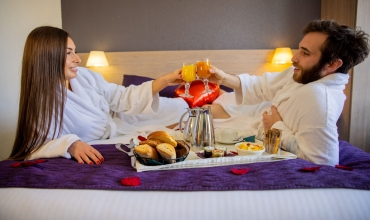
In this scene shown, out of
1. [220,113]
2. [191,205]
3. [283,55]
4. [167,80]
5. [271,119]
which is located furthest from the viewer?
[283,55]

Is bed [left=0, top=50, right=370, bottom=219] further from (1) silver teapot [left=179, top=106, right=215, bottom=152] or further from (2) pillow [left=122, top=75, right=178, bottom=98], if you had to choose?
(2) pillow [left=122, top=75, right=178, bottom=98]

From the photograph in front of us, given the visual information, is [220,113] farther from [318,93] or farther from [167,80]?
[318,93]

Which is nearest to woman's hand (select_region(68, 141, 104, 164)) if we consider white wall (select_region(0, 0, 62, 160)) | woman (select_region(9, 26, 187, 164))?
woman (select_region(9, 26, 187, 164))

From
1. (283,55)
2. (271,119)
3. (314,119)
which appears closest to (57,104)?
(271,119)

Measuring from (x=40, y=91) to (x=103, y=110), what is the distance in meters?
0.57

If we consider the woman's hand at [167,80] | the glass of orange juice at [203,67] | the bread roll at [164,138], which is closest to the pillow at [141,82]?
the woman's hand at [167,80]

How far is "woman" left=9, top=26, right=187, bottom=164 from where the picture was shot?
4.40 feet

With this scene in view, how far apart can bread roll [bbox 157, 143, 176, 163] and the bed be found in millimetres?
54

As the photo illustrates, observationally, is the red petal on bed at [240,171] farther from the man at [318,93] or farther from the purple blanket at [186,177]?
the man at [318,93]

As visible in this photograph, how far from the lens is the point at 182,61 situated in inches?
137

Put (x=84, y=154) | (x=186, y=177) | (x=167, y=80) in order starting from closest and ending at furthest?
(x=186, y=177) → (x=84, y=154) → (x=167, y=80)

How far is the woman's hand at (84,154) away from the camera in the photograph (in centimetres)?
127

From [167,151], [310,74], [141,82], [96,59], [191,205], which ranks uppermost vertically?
[96,59]

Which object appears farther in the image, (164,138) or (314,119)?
(314,119)
